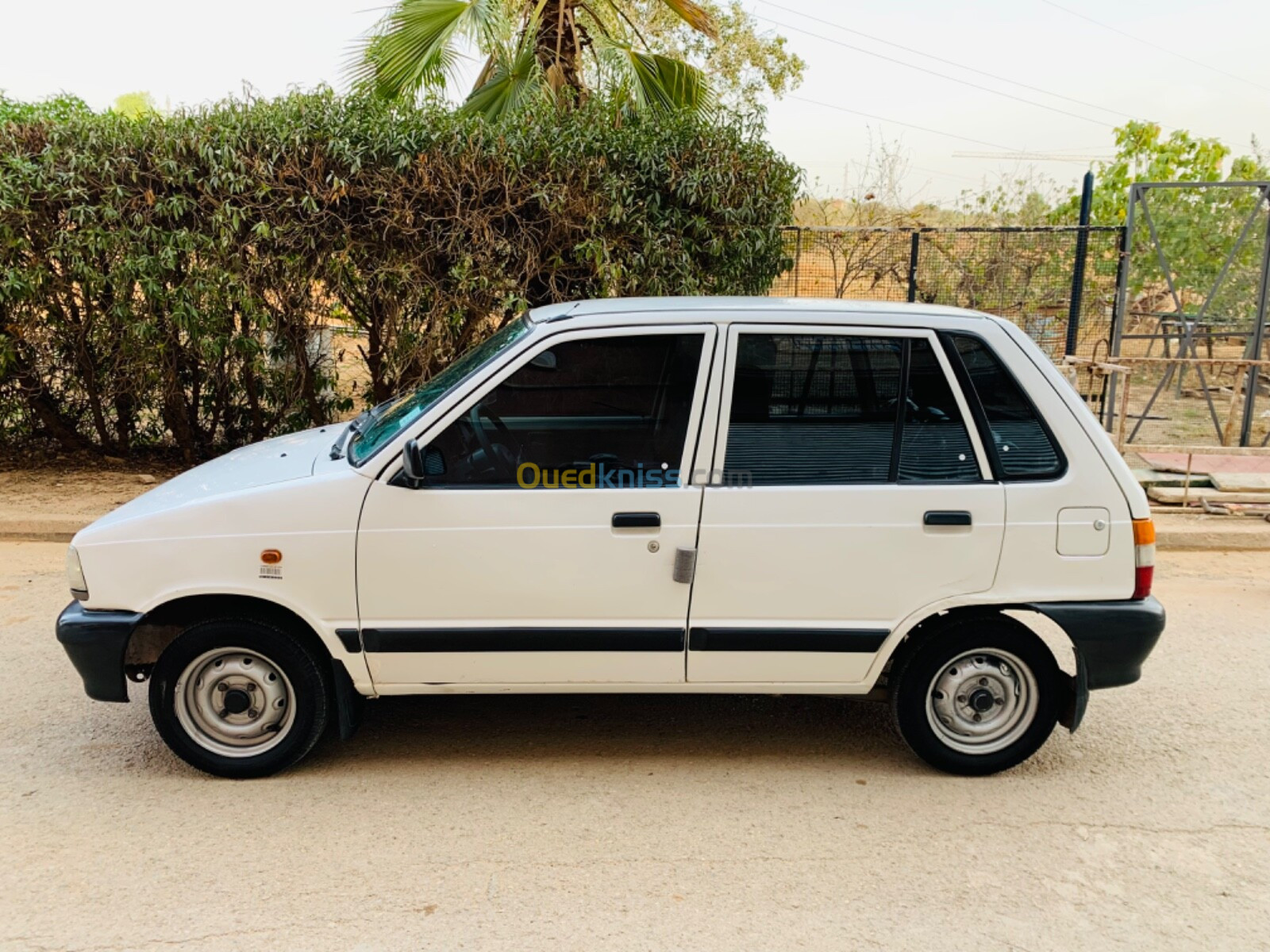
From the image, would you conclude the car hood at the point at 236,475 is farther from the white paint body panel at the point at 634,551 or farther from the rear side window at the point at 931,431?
the rear side window at the point at 931,431

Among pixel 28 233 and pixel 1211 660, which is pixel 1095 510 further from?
pixel 28 233

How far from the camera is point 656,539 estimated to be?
388 cm

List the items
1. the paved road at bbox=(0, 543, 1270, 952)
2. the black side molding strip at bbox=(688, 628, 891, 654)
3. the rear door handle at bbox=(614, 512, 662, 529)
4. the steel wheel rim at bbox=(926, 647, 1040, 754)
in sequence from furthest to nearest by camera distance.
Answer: the steel wheel rim at bbox=(926, 647, 1040, 754)
the black side molding strip at bbox=(688, 628, 891, 654)
the rear door handle at bbox=(614, 512, 662, 529)
the paved road at bbox=(0, 543, 1270, 952)

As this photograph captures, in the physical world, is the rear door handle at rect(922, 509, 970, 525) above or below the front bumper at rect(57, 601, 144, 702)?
above

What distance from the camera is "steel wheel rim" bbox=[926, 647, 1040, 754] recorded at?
4.09m

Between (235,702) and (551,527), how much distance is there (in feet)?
4.57

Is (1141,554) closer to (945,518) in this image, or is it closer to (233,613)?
(945,518)

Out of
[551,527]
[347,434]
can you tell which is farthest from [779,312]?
[347,434]

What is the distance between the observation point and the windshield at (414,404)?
4.05 meters

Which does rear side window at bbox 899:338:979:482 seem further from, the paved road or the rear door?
the paved road

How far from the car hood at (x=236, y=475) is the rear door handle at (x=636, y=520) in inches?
46.9

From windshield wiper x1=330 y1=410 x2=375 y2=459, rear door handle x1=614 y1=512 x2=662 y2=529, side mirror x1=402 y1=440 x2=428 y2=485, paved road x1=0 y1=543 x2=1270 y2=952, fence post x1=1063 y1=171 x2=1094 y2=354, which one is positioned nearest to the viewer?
paved road x1=0 y1=543 x2=1270 y2=952

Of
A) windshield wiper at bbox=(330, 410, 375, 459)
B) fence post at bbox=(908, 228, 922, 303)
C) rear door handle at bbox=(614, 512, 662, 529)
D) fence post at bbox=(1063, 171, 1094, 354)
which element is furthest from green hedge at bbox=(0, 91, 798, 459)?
rear door handle at bbox=(614, 512, 662, 529)

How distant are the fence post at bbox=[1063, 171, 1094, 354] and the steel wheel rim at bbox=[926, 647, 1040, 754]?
715 centimetres
